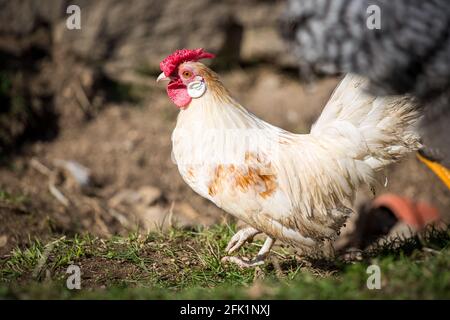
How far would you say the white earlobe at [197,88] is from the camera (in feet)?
13.1

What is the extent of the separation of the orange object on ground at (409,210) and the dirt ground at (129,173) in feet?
0.93

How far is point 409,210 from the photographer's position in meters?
Answer: 5.95

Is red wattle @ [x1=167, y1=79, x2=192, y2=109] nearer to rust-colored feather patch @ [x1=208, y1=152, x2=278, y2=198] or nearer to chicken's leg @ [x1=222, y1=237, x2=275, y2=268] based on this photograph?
rust-colored feather patch @ [x1=208, y1=152, x2=278, y2=198]

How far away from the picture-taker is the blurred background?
637 centimetres

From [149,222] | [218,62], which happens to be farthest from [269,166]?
[218,62]

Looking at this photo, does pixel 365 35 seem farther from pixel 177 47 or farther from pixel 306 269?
pixel 177 47

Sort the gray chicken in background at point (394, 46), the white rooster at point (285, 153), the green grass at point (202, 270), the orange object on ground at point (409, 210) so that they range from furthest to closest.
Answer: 1. the orange object on ground at point (409, 210)
2. the white rooster at point (285, 153)
3. the gray chicken in background at point (394, 46)
4. the green grass at point (202, 270)

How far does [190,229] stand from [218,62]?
4.29 m

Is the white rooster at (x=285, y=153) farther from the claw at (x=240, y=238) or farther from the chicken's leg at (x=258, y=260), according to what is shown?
the claw at (x=240, y=238)

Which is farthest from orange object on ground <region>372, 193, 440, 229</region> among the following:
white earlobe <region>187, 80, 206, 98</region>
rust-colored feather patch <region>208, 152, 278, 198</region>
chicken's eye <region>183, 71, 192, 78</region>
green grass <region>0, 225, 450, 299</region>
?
chicken's eye <region>183, 71, 192, 78</region>

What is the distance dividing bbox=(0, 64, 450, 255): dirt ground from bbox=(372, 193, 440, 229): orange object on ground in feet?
0.93

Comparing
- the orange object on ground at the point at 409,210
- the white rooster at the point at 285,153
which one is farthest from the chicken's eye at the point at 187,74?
the orange object on ground at the point at 409,210

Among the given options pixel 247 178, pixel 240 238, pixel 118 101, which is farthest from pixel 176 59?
pixel 118 101

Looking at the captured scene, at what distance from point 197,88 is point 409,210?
10.4 feet
